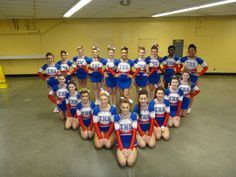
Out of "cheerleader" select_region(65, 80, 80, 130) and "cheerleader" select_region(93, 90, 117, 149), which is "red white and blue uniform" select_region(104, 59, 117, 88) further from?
"cheerleader" select_region(93, 90, 117, 149)

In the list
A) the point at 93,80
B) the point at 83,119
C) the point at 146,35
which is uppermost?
the point at 146,35

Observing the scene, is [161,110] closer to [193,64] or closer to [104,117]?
[104,117]

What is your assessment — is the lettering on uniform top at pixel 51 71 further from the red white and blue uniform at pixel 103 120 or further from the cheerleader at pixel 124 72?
the red white and blue uniform at pixel 103 120

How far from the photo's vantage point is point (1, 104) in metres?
5.61

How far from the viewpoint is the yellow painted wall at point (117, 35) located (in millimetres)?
8305

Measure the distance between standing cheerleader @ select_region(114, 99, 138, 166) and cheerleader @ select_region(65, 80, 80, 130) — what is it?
1202 millimetres

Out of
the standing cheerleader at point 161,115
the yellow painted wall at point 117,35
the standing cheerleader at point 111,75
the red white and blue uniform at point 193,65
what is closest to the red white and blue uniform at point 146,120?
the standing cheerleader at point 161,115

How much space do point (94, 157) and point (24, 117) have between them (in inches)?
98.5

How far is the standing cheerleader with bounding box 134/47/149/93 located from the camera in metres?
4.80

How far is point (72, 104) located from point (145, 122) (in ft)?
5.07

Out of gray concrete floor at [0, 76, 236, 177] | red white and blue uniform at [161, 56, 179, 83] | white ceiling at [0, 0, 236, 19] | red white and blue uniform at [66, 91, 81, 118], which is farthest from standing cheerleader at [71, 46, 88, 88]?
red white and blue uniform at [161, 56, 179, 83]

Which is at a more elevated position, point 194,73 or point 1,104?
point 194,73

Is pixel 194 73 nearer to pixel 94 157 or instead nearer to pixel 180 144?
pixel 180 144

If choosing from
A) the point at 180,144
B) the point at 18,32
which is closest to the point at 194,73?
the point at 180,144
